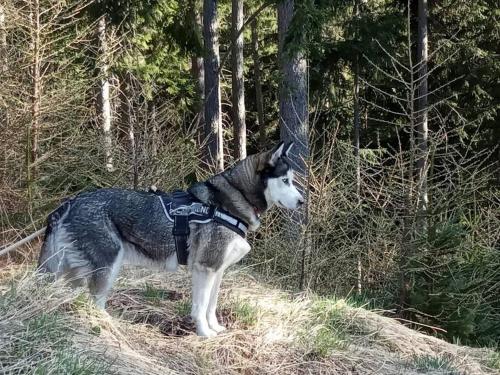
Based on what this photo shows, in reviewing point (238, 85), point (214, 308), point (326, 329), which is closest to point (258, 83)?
point (238, 85)

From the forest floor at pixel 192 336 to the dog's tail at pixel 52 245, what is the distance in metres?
0.27

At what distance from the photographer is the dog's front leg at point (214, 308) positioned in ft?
18.0

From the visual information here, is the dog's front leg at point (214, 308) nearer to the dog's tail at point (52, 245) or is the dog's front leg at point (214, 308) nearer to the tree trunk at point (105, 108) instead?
the dog's tail at point (52, 245)

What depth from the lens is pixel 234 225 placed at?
18.1ft

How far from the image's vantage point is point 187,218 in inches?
218

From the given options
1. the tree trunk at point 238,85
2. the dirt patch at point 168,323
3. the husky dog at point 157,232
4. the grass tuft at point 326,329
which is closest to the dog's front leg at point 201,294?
the husky dog at point 157,232

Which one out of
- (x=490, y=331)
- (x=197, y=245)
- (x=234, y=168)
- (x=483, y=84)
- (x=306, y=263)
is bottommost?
(x=490, y=331)

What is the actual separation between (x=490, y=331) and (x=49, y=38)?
8297 millimetres

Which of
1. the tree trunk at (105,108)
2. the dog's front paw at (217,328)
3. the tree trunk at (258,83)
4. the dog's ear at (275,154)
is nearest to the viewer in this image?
the dog's front paw at (217,328)

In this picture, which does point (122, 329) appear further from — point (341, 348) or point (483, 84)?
point (483, 84)

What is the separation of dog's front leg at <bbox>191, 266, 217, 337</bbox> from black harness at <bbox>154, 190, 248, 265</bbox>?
9.2 inches

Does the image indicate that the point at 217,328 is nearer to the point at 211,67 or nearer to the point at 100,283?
the point at 100,283

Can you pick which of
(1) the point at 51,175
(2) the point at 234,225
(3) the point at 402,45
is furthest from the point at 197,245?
(3) the point at 402,45

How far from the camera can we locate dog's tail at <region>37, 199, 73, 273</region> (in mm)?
5234
